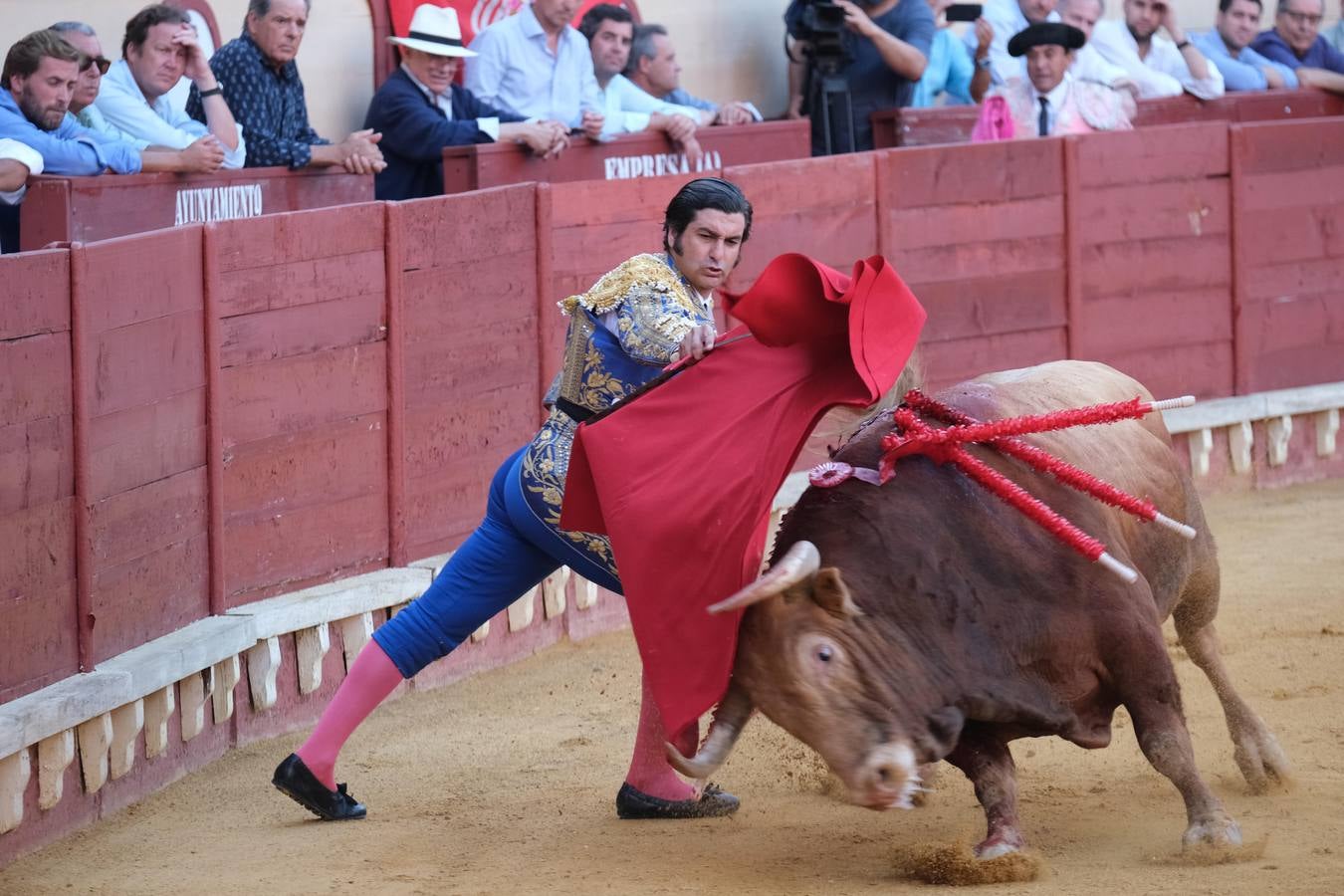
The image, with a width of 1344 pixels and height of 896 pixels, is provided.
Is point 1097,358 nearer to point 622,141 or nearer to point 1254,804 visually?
point 622,141

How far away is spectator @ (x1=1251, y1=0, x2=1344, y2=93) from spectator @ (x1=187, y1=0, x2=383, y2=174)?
5.76 metres

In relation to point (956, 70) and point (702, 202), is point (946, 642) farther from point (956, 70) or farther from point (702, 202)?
point (956, 70)

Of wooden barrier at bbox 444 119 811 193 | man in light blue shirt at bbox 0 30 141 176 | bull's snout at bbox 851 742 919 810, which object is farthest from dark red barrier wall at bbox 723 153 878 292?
bull's snout at bbox 851 742 919 810

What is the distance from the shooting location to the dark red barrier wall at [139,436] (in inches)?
183

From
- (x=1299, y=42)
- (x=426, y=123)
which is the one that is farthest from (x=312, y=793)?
(x=1299, y=42)

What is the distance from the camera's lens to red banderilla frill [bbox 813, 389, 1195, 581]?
381 centimetres

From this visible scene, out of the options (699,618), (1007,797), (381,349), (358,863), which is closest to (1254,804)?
(1007,797)

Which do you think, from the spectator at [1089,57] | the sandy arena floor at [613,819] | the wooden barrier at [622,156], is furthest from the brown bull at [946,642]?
the spectator at [1089,57]

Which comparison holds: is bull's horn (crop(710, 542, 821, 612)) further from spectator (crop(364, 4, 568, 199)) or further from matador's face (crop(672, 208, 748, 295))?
spectator (crop(364, 4, 568, 199))

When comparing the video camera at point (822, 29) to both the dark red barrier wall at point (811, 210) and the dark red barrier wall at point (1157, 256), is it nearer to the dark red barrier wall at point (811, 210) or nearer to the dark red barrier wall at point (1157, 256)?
the dark red barrier wall at point (811, 210)

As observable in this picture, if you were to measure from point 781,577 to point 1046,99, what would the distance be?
569cm

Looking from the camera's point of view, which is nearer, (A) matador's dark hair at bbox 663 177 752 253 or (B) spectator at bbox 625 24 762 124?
(A) matador's dark hair at bbox 663 177 752 253

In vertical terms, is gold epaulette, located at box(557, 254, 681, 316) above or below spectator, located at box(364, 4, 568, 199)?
below

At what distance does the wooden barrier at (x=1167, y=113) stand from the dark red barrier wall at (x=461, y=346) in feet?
8.60
